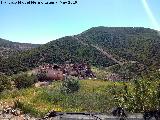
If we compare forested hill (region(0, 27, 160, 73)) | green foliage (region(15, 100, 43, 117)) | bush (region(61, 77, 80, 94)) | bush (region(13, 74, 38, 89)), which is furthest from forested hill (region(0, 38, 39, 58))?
green foliage (region(15, 100, 43, 117))

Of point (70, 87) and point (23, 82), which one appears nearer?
point (70, 87)

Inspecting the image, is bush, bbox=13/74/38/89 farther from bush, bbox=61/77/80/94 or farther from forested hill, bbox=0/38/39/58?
forested hill, bbox=0/38/39/58

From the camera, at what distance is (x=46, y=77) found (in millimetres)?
51938

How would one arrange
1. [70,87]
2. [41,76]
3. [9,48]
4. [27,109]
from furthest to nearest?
1. [9,48]
2. [41,76]
3. [70,87]
4. [27,109]

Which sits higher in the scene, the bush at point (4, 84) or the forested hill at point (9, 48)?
the forested hill at point (9, 48)

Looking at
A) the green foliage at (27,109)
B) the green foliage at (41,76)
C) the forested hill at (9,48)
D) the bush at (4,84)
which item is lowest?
the green foliage at (27,109)

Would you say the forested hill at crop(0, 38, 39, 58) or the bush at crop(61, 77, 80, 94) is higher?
the forested hill at crop(0, 38, 39, 58)

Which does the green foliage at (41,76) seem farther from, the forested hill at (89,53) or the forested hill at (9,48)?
the forested hill at (9,48)

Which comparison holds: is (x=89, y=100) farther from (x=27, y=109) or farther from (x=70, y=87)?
(x=70, y=87)

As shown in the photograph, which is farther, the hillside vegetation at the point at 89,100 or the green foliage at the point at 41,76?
the green foliage at the point at 41,76

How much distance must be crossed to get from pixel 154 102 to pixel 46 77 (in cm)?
2803

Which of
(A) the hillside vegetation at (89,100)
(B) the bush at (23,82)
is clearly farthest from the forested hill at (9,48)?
(A) the hillside vegetation at (89,100)

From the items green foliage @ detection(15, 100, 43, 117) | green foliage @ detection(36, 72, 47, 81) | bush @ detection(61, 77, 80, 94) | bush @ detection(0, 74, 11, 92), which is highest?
green foliage @ detection(36, 72, 47, 81)

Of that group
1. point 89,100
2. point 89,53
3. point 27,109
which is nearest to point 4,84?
point 89,100
